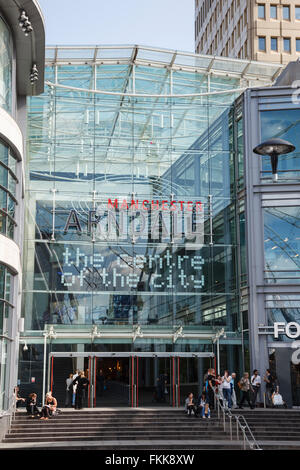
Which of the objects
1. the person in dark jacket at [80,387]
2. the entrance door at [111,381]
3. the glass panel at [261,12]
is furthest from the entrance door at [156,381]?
the glass panel at [261,12]

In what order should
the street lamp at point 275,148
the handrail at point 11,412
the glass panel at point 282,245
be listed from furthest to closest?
the glass panel at point 282,245, the handrail at point 11,412, the street lamp at point 275,148

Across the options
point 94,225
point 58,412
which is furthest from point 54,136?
point 58,412

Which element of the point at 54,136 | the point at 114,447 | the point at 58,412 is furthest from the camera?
the point at 54,136

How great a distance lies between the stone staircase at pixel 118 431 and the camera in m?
22.0

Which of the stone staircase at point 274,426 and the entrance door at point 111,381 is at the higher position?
the entrance door at point 111,381

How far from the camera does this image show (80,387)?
2733 centimetres

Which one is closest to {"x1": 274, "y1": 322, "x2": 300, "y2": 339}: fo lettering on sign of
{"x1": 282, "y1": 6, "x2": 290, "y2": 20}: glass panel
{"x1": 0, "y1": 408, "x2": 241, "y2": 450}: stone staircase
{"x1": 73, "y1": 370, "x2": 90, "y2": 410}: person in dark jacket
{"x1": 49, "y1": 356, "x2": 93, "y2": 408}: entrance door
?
{"x1": 0, "y1": 408, "x2": 241, "y2": 450}: stone staircase

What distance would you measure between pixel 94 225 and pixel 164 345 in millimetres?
6061

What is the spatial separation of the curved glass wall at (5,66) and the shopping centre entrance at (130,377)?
466 inches

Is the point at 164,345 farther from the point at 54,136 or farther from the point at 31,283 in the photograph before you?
the point at 54,136

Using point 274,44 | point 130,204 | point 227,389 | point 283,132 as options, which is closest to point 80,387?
point 227,389

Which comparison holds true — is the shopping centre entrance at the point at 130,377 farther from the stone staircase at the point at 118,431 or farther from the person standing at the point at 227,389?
the person standing at the point at 227,389

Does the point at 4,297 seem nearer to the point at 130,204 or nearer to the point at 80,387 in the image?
the point at 80,387

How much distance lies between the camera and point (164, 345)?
30.8 m
